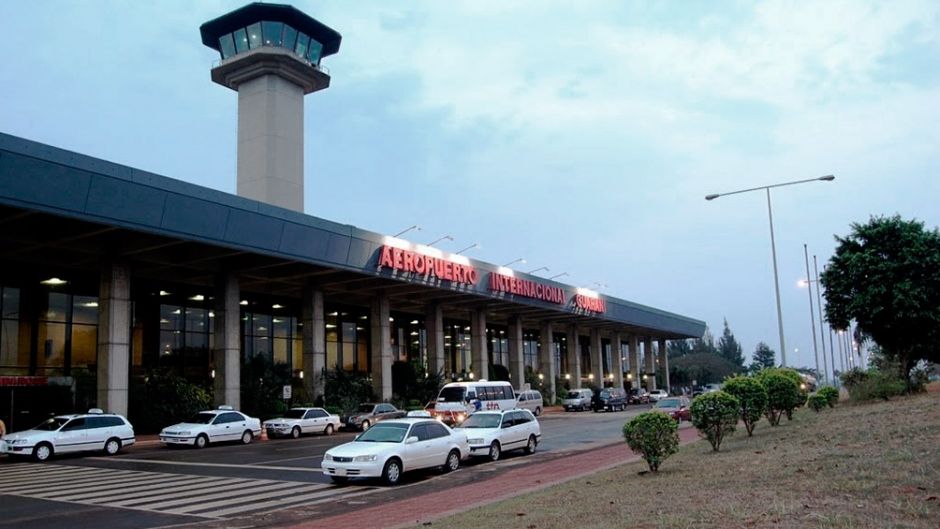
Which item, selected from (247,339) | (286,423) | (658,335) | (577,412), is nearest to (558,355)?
(658,335)

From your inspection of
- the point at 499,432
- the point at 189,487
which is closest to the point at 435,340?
the point at 499,432

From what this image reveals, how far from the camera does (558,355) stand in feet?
314

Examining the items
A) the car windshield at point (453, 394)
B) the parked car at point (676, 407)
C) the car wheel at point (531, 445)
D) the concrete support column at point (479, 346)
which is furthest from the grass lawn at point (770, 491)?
the concrete support column at point (479, 346)

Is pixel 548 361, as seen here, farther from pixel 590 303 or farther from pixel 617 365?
pixel 617 365

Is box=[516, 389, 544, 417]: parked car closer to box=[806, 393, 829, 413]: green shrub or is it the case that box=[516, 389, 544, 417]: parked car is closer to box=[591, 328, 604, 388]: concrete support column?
box=[806, 393, 829, 413]: green shrub

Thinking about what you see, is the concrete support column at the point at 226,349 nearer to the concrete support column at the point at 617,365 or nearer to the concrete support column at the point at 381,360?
the concrete support column at the point at 381,360

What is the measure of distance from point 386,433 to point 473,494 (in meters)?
4.58

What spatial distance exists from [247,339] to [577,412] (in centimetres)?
2620

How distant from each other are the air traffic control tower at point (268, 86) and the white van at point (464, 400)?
26.4 m

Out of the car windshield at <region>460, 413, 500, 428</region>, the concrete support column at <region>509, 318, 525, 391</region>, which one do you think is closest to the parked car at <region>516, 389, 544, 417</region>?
the concrete support column at <region>509, 318, 525, 391</region>

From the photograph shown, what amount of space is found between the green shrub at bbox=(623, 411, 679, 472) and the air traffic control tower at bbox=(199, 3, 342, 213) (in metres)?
46.2

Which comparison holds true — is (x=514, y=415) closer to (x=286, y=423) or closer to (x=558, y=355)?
(x=286, y=423)

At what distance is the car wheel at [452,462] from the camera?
21.7 meters

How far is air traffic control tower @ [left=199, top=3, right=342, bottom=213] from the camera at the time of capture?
2318 inches
